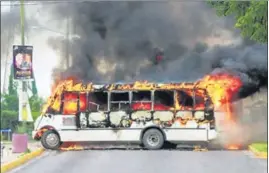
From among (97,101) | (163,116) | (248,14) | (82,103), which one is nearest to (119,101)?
(97,101)

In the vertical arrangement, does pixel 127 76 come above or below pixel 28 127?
above

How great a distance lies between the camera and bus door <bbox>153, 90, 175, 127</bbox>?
920 centimetres

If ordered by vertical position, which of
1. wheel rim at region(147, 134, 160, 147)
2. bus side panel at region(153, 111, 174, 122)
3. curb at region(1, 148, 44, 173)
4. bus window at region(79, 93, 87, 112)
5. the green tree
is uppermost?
the green tree

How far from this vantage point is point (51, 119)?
30.0 feet

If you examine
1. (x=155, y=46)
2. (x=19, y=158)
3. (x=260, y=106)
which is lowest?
(x=19, y=158)

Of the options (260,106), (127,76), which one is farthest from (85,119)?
(260,106)

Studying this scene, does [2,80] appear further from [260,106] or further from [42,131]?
[260,106]

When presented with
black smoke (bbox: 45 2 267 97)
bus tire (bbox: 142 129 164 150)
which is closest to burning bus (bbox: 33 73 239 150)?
bus tire (bbox: 142 129 164 150)

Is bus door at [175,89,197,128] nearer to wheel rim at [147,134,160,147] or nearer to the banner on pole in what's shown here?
wheel rim at [147,134,160,147]

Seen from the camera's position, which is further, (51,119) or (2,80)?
(2,80)

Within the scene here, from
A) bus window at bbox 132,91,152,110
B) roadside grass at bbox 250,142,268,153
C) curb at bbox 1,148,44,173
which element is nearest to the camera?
bus window at bbox 132,91,152,110

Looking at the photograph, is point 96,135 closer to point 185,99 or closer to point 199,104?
point 185,99

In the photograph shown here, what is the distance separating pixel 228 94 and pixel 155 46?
3.84ft

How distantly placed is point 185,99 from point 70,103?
1.50 metres
